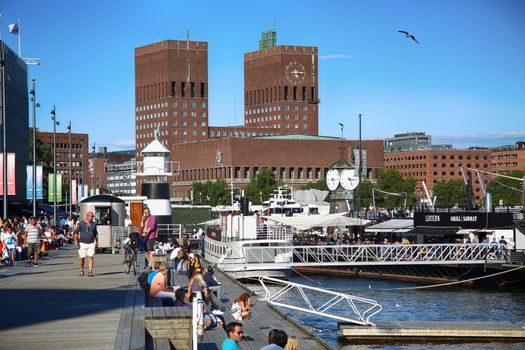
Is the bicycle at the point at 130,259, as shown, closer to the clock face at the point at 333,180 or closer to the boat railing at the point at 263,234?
the boat railing at the point at 263,234

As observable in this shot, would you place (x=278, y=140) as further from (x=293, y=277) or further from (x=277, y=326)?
(x=277, y=326)

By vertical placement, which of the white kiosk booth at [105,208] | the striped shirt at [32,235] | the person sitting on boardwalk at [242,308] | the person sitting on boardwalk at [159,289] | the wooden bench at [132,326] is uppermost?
the white kiosk booth at [105,208]

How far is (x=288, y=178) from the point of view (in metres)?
197

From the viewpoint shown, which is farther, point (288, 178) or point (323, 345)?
point (288, 178)

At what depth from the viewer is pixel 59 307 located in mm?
22844

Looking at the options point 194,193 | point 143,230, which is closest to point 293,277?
point 143,230

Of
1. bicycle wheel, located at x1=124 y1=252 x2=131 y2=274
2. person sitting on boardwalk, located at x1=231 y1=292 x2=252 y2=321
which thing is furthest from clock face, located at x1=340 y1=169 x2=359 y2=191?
person sitting on boardwalk, located at x1=231 y1=292 x2=252 y2=321

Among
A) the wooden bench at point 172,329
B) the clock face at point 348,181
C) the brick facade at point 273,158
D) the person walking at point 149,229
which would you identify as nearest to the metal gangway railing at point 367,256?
the person walking at point 149,229

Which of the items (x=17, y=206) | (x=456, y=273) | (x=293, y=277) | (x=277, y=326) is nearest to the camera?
(x=277, y=326)

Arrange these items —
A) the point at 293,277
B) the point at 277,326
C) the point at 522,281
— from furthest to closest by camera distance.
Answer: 1. the point at 293,277
2. the point at 522,281
3. the point at 277,326

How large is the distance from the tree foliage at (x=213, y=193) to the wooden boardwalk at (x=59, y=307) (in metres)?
138

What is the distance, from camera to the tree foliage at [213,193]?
175m

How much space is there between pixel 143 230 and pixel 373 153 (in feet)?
547

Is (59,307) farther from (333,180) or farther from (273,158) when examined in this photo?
(273,158)
